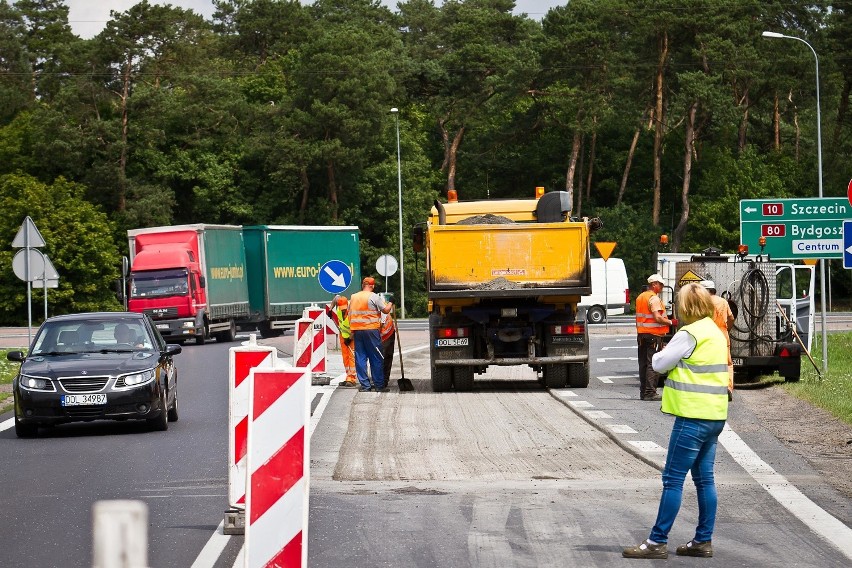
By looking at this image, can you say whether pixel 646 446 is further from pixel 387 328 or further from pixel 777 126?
pixel 777 126

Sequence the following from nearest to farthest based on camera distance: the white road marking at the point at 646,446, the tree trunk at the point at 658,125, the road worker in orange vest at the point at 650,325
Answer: the white road marking at the point at 646,446, the road worker in orange vest at the point at 650,325, the tree trunk at the point at 658,125

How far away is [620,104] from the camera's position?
72438 millimetres

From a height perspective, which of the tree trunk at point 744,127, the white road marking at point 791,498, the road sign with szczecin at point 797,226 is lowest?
the white road marking at point 791,498

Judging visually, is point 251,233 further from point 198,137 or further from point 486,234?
point 198,137

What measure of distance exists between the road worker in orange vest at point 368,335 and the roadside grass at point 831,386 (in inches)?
241

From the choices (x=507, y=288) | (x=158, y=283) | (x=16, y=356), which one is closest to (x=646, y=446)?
(x=16, y=356)

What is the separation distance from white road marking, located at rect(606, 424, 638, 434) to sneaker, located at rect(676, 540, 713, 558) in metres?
6.97

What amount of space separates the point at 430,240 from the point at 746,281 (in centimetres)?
523

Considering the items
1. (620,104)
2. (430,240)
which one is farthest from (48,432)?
(620,104)

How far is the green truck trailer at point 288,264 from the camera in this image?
47219mm

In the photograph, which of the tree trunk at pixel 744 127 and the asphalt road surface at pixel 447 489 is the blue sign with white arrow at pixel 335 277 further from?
the tree trunk at pixel 744 127

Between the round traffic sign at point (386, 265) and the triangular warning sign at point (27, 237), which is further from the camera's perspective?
the round traffic sign at point (386, 265)

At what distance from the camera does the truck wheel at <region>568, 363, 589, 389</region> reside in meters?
22.8

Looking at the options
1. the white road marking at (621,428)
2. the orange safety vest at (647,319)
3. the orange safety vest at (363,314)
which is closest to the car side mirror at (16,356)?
the white road marking at (621,428)
